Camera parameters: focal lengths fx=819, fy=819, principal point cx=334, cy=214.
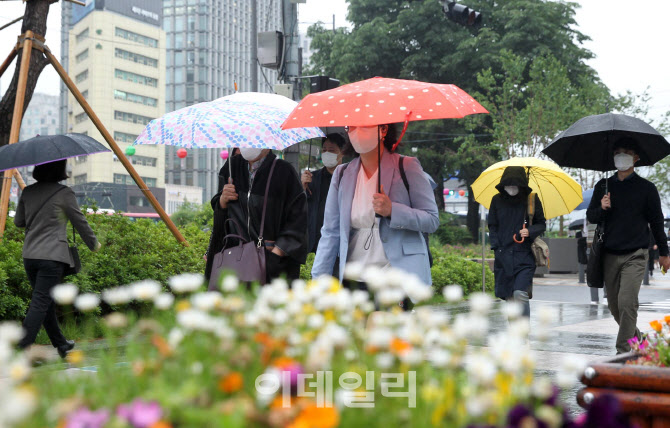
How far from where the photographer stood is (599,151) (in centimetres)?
744

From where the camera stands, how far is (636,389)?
3311 millimetres

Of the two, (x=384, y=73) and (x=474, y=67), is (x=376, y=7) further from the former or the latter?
(x=474, y=67)

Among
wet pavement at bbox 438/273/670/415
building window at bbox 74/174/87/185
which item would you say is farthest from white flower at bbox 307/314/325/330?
building window at bbox 74/174/87/185

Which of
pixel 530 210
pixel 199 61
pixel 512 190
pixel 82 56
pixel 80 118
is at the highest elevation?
pixel 199 61

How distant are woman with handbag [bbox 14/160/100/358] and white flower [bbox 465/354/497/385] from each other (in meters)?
5.46

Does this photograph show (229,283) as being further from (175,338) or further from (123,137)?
(123,137)

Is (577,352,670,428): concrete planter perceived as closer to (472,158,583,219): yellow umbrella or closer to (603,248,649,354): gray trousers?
(603,248,649,354): gray trousers

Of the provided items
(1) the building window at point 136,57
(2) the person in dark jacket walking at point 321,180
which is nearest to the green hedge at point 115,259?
(2) the person in dark jacket walking at point 321,180

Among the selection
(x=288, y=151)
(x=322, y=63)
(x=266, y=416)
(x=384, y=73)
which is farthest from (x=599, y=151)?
(x=322, y=63)

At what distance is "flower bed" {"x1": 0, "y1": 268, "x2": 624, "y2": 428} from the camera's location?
1.65 metres

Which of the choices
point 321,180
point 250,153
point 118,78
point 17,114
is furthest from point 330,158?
point 118,78

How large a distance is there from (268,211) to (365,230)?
2.93 feet

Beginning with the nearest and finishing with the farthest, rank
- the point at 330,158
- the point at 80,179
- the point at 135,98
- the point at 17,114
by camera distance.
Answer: the point at 330,158
the point at 17,114
the point at 80,179
the point at 135,98

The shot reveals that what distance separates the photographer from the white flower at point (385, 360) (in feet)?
6.04
